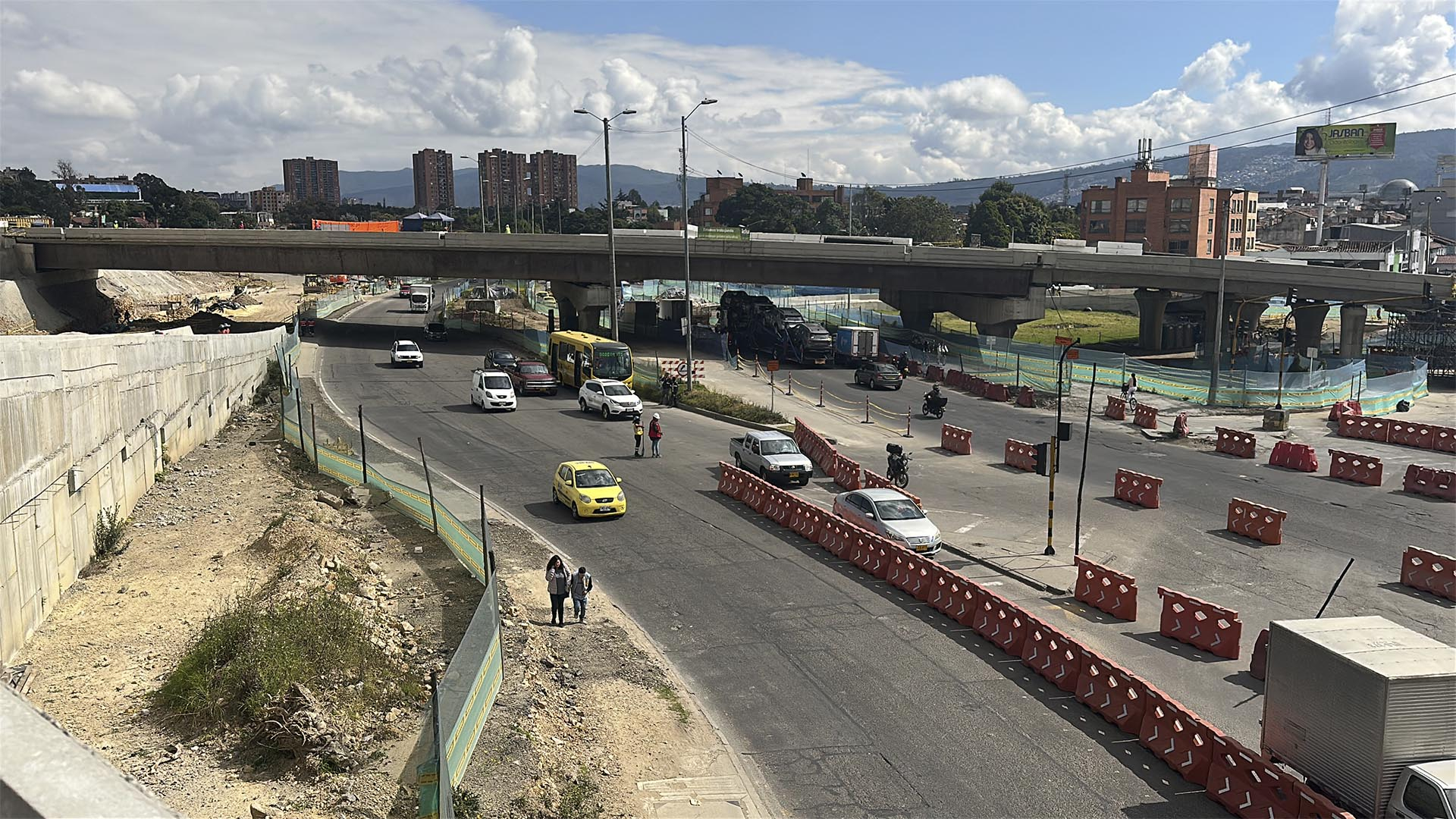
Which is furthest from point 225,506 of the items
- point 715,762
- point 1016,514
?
point 1016,514

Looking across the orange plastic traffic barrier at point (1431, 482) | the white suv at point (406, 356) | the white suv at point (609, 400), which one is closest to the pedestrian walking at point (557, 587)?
the white suv at point (609, 400)

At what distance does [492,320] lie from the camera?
266ft

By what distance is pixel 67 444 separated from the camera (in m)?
19.1

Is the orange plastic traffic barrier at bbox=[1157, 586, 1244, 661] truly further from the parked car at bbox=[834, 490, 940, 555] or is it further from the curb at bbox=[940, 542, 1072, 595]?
the parked car at bbox=[834, 490, 940, 555]

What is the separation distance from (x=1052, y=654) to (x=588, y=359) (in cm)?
3217

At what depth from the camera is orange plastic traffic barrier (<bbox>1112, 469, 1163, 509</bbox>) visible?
28.6 m

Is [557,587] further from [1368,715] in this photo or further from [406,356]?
[406,356]

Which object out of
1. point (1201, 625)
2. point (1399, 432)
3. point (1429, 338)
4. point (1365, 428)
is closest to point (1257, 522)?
point (1201, 625)

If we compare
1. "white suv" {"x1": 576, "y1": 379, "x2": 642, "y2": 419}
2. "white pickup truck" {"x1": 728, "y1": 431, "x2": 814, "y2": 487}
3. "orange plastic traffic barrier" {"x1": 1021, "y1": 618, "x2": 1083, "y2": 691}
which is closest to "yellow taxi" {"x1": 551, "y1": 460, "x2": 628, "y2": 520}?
"white pickup truck" {"x1": 728, "y1": 431, "x2": 814, "y2": 487}

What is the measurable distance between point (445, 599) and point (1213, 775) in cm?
1273

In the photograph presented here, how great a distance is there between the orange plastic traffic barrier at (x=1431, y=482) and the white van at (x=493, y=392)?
1216 inches

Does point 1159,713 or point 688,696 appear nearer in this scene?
point 1159,713

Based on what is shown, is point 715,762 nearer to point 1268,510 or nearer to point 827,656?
point 827,656

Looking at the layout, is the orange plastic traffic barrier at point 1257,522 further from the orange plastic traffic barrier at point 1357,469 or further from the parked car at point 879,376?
the parked car at point 879,376
